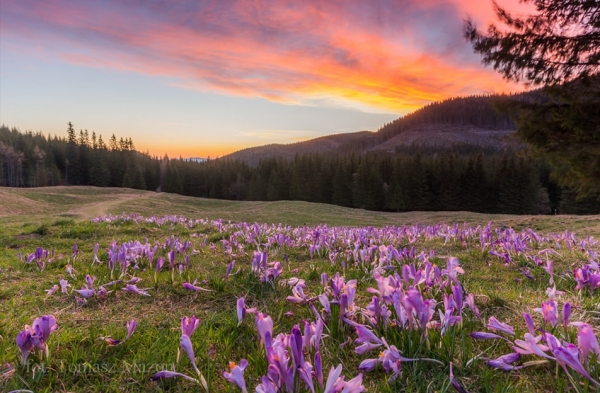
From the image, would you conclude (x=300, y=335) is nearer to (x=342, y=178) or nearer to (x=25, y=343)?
(x=25, y=343)

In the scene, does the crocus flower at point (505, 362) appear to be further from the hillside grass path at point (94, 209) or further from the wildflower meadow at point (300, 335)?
the hillside grass path at point (94, 209)

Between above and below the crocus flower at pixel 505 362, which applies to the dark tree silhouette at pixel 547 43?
above

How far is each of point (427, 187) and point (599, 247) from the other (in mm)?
61355

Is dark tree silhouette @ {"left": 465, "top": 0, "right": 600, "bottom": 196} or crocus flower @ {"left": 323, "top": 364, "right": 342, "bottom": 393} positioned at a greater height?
dark tree silhouette @ {"left": 465, "top": 0, "right": 600, "bottom": 196}

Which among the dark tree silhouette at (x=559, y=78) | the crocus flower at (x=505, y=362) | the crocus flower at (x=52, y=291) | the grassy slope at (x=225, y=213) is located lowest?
the grassy slope at (x=225, y=213)

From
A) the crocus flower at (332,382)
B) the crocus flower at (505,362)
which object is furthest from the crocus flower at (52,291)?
the crocus flower at (505,362)

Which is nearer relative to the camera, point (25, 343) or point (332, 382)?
point (332, 382)

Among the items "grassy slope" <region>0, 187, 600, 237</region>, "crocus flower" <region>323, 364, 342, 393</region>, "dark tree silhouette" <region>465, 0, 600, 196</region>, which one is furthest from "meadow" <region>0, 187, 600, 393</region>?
"grassy slope" <region>0, 187, 600, 237</region>

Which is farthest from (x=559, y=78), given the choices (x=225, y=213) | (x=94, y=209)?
(x=94, y=209)

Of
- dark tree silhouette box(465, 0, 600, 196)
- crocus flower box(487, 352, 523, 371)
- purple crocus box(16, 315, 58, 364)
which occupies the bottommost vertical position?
crocus flower box(487, 352, 523, 371)

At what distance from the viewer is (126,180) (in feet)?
282

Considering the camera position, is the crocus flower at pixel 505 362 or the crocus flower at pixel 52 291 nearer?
the crocus flower at pixel 505 362

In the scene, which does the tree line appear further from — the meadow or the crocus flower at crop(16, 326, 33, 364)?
the crocus flower at crop(16, 326, 33, 364)

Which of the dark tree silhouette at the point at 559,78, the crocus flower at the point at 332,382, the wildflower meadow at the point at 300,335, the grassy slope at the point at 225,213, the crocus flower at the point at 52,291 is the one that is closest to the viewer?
the crocus flower at the point at 332,382
